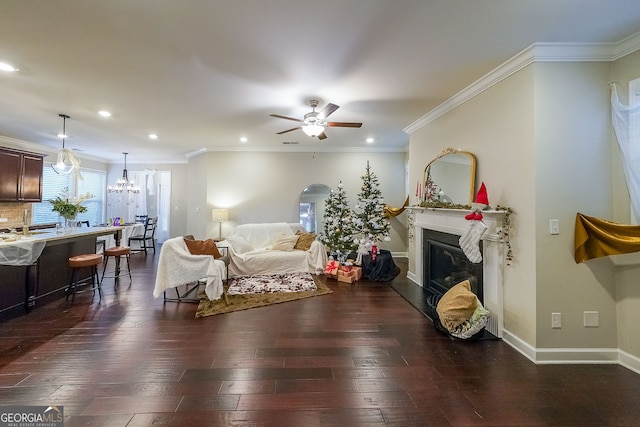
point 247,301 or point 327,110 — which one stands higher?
point 327,110

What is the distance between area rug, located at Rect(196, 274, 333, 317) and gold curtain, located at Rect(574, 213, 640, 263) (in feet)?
9.75

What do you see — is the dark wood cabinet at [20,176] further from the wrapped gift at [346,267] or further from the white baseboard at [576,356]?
the white baseboard at [576,356]

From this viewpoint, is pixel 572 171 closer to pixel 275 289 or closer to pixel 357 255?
pixel 357 255

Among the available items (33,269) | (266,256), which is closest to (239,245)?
(266,256)

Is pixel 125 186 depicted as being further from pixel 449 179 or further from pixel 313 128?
pixel 449 179

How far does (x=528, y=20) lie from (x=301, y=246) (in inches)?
176

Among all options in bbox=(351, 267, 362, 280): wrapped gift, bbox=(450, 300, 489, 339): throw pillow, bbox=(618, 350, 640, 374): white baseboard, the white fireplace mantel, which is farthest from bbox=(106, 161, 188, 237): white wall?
bbox=(618, 350, 640, 374): white baseboard

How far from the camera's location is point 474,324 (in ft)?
8.85

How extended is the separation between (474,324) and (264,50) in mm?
3293

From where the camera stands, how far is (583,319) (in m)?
2.39

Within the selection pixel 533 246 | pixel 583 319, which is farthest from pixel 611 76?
pixel 583 319

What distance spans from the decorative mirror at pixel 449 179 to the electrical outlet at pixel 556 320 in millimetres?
1324

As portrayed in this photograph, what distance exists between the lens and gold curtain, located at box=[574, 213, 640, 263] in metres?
2.15

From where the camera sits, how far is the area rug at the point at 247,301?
11.3ft
